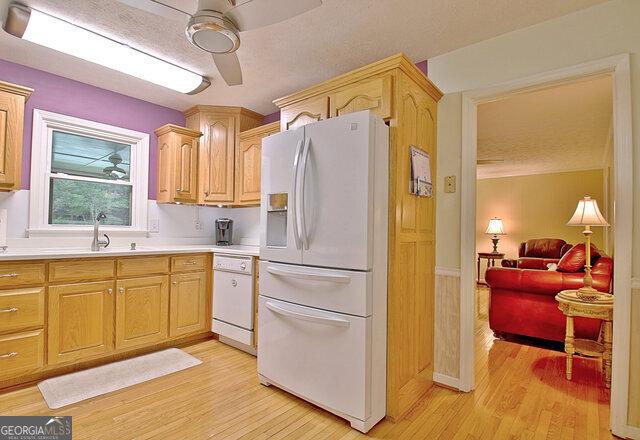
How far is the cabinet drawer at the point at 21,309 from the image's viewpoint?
2178 mm

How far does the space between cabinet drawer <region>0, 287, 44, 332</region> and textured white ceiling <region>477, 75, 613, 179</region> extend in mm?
3543

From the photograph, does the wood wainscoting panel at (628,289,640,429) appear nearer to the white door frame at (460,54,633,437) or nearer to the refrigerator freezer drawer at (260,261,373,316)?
the white door frame at (460,54,633,437)

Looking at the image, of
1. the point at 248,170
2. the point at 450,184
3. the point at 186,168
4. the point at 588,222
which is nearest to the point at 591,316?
the point at 588,222

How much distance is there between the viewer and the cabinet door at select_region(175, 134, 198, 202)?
3421 millimetres

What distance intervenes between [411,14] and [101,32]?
2056 mm

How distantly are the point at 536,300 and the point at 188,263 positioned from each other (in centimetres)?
333

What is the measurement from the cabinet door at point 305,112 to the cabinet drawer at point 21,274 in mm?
2010

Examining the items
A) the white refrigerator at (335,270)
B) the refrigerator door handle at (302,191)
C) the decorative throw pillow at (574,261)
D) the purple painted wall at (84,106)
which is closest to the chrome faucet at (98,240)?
the purple painted wall at (84,106)

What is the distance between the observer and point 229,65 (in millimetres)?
1940

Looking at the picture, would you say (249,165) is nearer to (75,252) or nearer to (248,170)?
(248,170)

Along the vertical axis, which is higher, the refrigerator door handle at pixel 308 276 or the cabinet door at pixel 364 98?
the cabinet door at pixel 364 98

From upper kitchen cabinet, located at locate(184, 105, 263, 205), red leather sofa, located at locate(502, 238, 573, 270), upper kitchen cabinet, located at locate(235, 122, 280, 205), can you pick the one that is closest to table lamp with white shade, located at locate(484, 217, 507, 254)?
red leather sofa, located at locate(502, 238, 573, 270)

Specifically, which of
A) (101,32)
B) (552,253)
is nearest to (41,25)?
(101,32)

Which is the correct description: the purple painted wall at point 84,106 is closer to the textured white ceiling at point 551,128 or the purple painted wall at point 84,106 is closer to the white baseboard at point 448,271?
the white baseboard at point 448,271
